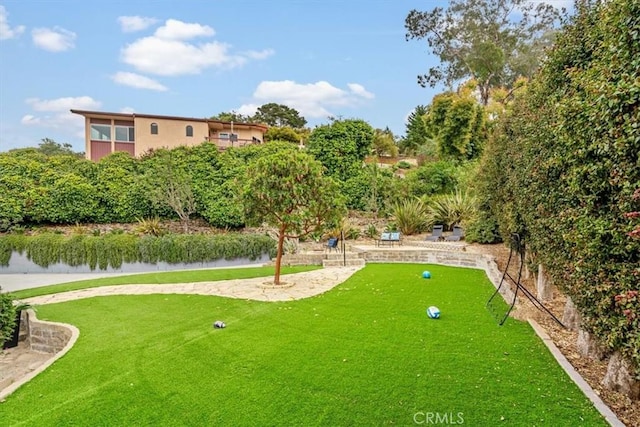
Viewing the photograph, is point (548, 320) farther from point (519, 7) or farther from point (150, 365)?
point (519, 7)

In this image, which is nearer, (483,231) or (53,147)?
(483,231)

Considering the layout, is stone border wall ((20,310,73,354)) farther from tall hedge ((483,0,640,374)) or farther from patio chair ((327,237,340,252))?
patio chair ((327,237,340,252))

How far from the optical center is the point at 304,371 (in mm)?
4820

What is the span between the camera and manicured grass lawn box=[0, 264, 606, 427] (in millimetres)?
3857

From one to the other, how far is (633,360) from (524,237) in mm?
5067

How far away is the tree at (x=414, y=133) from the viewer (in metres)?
37.6

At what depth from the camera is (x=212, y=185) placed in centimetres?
1844

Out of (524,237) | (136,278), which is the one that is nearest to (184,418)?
(524,237)

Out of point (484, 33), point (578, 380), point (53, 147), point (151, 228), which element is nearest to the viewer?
point (578, 380)

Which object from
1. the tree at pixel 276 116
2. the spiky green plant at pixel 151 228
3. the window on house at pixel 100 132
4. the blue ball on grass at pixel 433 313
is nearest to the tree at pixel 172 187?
the spiky green plant at pixel 151 228

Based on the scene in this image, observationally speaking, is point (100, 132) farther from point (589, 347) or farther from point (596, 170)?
point (596, 170)

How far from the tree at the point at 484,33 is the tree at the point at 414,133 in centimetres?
692

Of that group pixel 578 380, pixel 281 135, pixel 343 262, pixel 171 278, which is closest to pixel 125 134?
pixel 281 135

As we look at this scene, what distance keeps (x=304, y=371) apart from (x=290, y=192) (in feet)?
16.1
